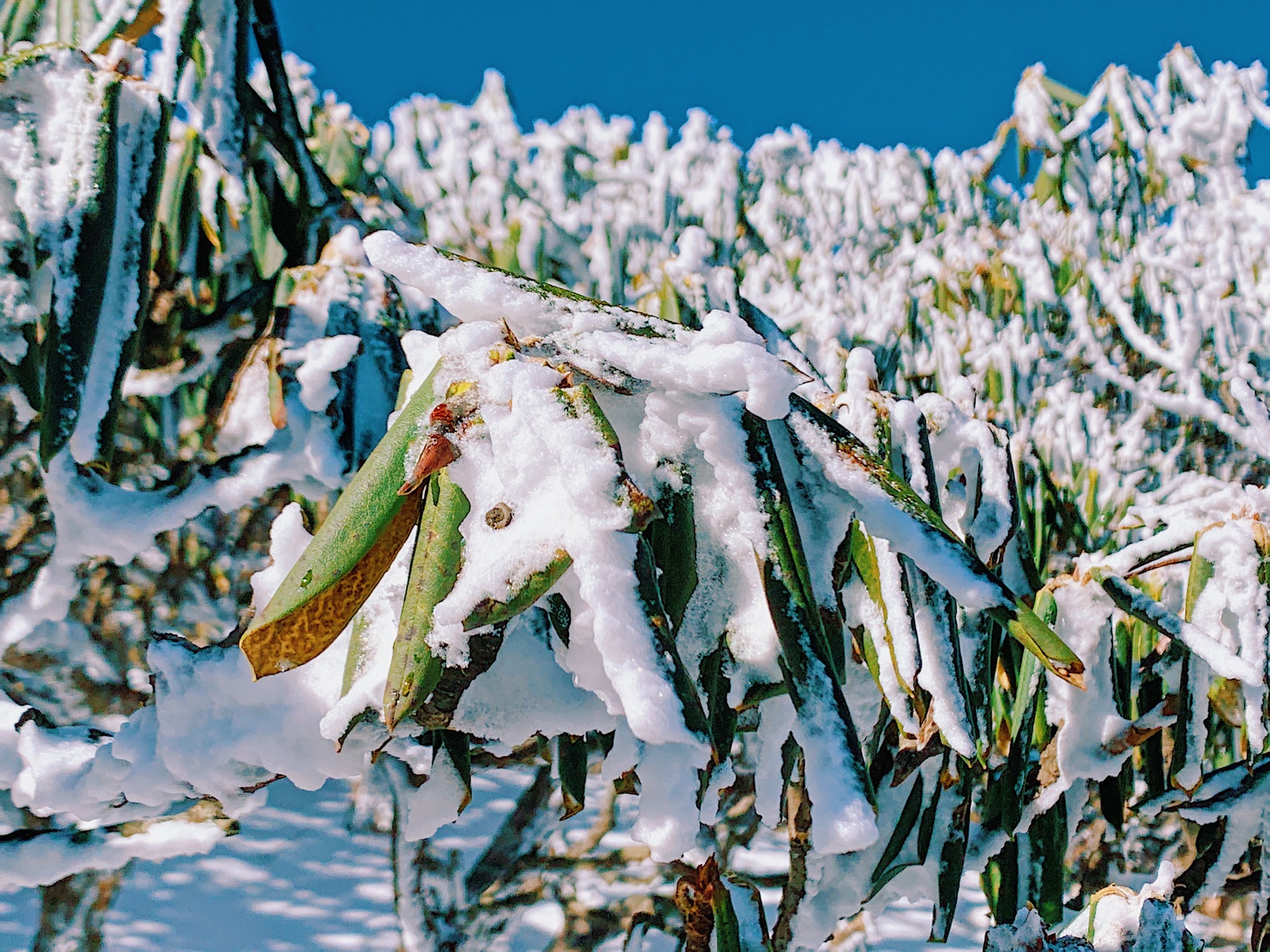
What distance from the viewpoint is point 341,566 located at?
32cm

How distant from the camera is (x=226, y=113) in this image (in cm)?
86

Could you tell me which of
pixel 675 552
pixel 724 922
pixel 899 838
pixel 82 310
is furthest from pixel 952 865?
pixel 82 310

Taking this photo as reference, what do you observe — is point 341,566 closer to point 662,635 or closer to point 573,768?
point 662,635

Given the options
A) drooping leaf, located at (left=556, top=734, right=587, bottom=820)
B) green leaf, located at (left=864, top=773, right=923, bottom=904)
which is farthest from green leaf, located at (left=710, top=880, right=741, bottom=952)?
drooping leaf, located at (left=556, top=734, right=587, bottom=820)

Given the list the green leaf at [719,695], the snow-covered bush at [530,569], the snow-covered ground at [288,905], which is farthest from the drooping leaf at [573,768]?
the snow-covered ground at [288,905]

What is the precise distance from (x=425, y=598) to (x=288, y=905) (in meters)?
1.80

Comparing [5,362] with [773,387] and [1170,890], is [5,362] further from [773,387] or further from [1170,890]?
[1170,890]

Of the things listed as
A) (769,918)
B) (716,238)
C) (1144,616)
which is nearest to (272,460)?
(1144,616)

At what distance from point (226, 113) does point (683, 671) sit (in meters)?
0.81

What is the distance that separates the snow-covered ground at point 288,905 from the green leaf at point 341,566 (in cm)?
127

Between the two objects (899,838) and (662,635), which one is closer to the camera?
(662,635)

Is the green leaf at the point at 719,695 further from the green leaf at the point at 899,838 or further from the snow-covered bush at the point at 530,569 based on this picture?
the green leaf at the point at 899,838

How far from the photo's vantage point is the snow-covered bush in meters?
0.32

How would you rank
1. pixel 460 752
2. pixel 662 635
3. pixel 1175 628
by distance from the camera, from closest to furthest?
pixel 662 635
pixel 460 752
pixel 1175 628
